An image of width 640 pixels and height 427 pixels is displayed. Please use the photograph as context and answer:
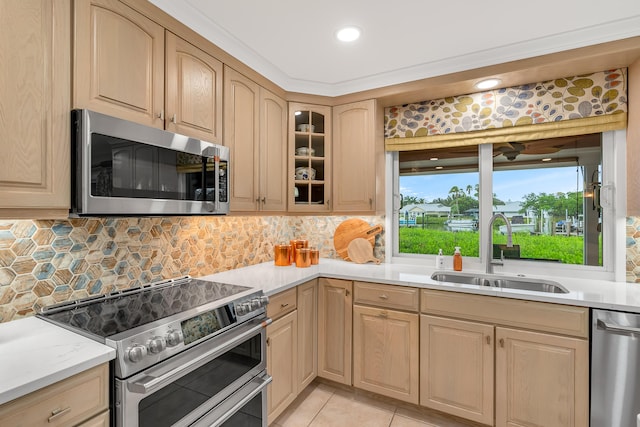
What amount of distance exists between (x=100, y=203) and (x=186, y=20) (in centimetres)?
113

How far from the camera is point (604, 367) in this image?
162 centimetres

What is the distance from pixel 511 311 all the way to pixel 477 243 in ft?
2.83

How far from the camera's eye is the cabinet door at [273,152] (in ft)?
7.85

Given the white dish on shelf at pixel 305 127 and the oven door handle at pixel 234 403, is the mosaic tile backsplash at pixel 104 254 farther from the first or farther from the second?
the white dish on shelf at pixel 305 127

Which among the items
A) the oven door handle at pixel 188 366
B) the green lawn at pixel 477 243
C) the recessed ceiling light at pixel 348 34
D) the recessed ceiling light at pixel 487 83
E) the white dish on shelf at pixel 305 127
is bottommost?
the oven door handle at pixel 188 366

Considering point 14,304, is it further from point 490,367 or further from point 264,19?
point 490,367

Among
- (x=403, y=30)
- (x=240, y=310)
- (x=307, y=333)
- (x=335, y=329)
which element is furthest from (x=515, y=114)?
(x=240, y=310)

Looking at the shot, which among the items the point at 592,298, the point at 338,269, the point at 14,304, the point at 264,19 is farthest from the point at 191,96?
the point at 592,298

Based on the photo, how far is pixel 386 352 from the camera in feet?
7.13

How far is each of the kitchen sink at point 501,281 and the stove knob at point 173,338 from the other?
1.70 meters

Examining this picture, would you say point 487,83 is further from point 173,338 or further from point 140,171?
point 173,338

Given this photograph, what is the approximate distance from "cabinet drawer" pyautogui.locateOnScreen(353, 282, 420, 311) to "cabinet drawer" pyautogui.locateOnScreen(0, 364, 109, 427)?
154 centimetres

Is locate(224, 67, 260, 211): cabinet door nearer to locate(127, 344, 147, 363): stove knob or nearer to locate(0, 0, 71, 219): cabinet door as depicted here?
locate(0, 0, 71, 219): cabinet door

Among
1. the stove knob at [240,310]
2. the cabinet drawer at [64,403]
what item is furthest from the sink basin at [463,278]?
the cabinet drawer at [64,403]
